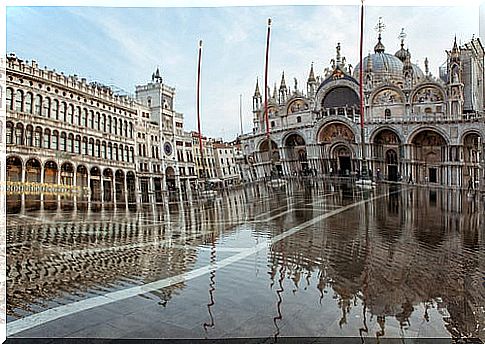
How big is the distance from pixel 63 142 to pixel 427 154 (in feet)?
51.1

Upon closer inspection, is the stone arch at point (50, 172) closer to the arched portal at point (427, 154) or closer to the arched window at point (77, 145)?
the arched window at point (77, 145)

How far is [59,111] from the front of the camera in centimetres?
1220

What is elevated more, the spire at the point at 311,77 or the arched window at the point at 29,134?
the spire at the point at 311,77

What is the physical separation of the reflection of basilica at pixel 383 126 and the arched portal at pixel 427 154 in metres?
0.04

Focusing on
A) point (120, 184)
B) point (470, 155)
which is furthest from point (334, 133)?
point (120, 184)

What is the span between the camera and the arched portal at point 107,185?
516 inches

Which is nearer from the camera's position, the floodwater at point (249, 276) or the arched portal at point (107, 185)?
the floodwater at point (249, 276)

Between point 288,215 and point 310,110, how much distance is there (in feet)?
45.7

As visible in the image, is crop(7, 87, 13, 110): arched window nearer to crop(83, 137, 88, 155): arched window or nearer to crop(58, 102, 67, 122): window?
crop(58, 102, 67, 122): window

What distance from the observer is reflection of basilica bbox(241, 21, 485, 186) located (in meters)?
18.2

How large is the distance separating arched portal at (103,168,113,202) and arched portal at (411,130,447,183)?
522 inches

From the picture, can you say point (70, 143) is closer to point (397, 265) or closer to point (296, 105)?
point (397, 265)

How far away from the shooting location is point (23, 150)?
11.1 meters

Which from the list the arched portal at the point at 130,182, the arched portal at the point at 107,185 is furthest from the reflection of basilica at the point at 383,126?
the arched portal at the point at 107,185
